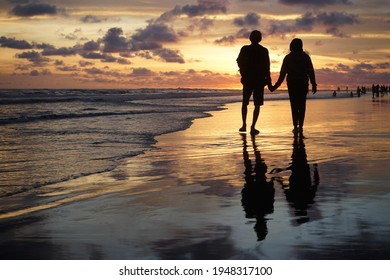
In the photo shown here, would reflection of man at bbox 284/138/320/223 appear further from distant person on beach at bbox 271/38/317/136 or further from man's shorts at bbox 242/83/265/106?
man's shorts at bbox 242/83/265/106

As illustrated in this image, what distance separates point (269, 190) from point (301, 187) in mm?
366

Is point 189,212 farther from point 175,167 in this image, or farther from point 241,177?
point 175,167

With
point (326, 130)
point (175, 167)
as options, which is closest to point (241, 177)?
point (175, 167)

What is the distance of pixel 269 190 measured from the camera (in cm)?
605

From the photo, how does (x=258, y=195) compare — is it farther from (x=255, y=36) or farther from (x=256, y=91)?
(x=255, y=36)

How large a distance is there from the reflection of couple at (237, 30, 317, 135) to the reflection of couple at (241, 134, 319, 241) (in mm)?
4242

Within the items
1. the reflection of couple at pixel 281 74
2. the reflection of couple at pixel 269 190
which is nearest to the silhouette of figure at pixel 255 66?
the reflection of couple at pixel 281 74

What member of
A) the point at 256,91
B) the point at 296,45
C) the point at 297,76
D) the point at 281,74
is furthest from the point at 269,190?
the point at 256,91

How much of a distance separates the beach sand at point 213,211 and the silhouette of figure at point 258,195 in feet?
0.03

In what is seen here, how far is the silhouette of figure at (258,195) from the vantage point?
460cm

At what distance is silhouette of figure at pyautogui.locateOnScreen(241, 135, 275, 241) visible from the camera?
15.1 ft

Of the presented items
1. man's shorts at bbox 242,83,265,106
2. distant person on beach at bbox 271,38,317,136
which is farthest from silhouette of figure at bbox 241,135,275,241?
man's shorts at bbox 242,83,265,106

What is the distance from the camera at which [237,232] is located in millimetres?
4309
